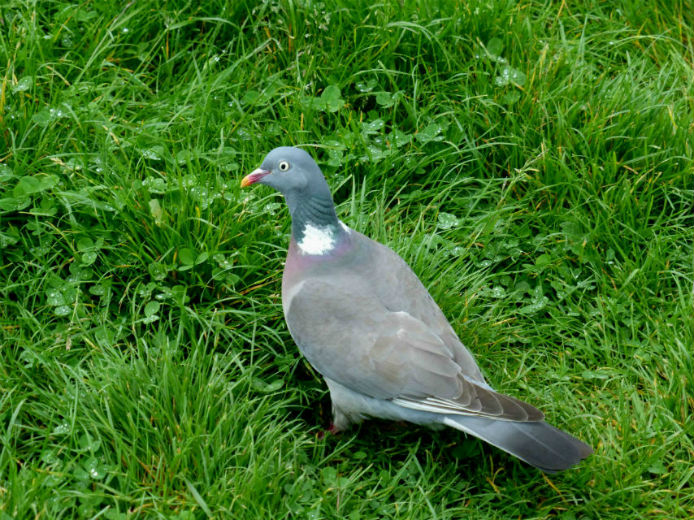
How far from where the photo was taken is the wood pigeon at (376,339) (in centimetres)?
300

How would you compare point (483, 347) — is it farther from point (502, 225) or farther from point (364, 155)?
point (364, 155)

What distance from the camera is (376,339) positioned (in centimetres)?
314

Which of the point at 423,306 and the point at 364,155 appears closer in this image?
the point at 423,306

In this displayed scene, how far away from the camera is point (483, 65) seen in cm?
421

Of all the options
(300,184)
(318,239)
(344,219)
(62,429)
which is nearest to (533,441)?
(318,239)

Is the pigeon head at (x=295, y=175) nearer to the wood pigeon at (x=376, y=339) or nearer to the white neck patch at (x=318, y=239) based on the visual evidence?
the wood pigeon at (x=376, y=339)

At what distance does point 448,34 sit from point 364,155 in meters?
0.75

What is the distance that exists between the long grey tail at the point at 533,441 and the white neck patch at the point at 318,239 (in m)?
0.79

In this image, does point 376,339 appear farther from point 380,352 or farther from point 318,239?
point 318,239

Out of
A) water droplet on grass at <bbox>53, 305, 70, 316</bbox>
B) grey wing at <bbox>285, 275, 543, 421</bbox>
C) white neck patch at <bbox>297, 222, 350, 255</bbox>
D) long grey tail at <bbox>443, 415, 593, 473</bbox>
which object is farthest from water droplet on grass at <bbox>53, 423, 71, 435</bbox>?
long grey tail at <bbox>443, 415, 593, 473</bbox>

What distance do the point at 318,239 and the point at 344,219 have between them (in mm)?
567

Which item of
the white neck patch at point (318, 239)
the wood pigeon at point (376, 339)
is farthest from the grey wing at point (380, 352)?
the white neck patch at point (318, 239)

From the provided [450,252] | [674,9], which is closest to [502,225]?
[450,252]

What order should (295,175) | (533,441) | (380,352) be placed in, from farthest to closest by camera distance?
(295,175) < (380,352) < (533,441)
